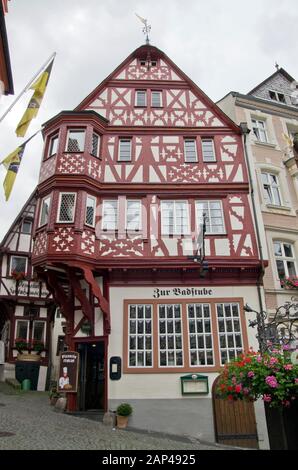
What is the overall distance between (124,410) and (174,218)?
6.90 meters

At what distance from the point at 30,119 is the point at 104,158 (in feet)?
14.1

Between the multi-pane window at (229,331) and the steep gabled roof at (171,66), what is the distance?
7.66m

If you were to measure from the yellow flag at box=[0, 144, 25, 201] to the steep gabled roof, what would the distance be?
18.7 ft

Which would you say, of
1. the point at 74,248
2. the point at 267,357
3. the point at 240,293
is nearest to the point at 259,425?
the point at 240,293

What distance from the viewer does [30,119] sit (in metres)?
11.9

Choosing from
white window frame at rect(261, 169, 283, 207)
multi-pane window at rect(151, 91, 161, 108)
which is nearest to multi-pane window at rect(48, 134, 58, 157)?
multi-pane window at rect(151, 91, 161, 108)

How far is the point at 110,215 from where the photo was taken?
48.7 feet

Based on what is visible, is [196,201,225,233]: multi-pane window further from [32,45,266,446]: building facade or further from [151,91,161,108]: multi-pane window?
[151,91,161,108]: multi-pane window

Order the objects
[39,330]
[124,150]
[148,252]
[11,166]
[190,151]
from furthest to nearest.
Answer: [39,330], [190,151], [124,150], [148,252], [11,166]

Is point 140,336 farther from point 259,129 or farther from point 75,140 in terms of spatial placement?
point 259,129

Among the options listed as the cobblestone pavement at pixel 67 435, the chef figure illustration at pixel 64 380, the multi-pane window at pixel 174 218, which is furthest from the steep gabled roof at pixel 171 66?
the cobblestone pavement at pixel 67 435

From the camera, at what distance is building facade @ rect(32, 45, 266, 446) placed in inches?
505

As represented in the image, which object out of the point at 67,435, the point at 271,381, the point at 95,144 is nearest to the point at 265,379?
the point at 271,381
